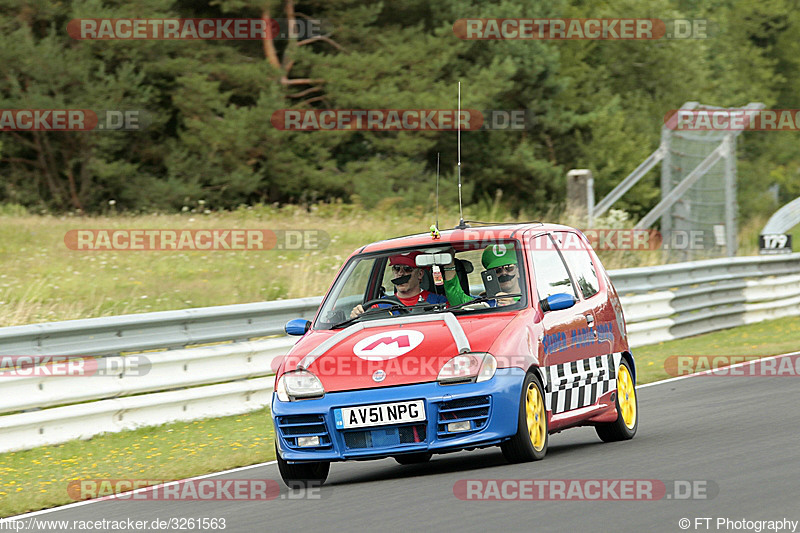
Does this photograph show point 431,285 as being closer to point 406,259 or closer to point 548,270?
point 406,259

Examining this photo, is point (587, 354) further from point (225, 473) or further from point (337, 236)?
point (337, 236)

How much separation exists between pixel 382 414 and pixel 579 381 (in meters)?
1.89

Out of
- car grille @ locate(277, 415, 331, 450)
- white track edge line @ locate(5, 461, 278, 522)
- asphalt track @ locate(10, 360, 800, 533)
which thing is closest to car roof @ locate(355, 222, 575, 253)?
asphalt track @ locate(10, 360, 800, 533)

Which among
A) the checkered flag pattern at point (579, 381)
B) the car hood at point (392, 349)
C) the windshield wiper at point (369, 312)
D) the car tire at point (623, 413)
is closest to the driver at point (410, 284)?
the windshield wiper at point (369, 312)

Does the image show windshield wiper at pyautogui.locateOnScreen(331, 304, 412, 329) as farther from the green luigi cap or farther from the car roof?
the green luigi cap

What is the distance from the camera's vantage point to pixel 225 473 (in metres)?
9.87

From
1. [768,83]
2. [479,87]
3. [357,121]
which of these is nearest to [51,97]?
[357,121]

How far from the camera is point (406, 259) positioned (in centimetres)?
973

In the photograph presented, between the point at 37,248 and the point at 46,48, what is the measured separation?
42.3 feet

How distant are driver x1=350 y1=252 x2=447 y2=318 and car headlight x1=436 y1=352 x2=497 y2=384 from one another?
4.41 feet

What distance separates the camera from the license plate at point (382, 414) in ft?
26.8

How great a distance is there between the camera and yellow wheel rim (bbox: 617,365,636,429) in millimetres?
10164

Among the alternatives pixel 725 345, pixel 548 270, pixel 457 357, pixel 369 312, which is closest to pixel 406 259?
pixel 369 312

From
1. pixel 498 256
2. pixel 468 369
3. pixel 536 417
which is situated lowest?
pixel 536 417
